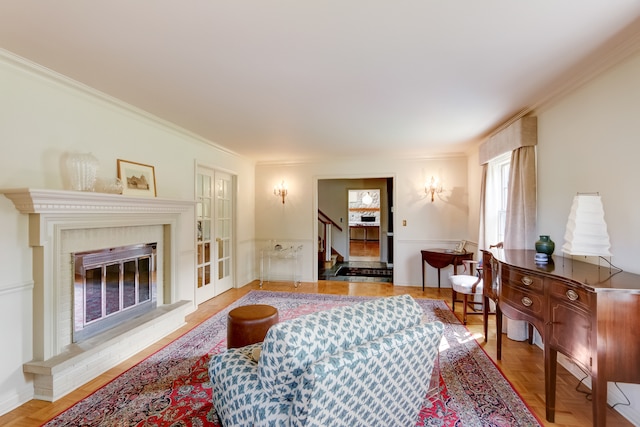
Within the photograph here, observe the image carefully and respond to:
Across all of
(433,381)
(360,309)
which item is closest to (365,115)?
(360,309)

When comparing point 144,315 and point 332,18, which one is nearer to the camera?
point 332,18

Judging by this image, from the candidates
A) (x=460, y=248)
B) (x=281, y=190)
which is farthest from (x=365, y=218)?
(x=460, y=248)

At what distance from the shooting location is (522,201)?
9.46ft

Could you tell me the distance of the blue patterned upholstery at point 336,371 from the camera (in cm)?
116

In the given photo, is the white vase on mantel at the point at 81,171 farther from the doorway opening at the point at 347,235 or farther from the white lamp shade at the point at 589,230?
the doorway opening at the point at 347,235

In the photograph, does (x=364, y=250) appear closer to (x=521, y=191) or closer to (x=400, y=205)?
(x=400, y=205)

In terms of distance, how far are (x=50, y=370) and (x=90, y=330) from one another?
1.59 ft

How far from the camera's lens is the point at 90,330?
2.44 metres

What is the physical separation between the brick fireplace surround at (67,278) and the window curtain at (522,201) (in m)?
3.71

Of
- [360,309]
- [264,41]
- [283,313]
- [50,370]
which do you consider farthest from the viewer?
[283,313]

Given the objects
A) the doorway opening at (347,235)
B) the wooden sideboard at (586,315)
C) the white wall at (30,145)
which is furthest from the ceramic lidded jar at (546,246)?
the white wall at (30,145)

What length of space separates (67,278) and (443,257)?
14.8ft

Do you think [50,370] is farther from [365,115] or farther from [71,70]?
[365,115]

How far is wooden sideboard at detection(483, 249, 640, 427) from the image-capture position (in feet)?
4.81
